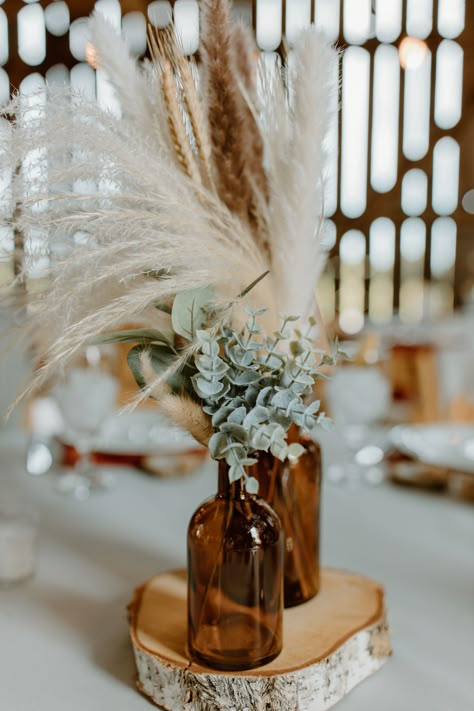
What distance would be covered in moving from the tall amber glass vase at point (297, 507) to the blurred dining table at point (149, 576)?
10cm

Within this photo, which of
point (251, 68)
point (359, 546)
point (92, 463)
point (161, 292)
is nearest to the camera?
point (161, 292)

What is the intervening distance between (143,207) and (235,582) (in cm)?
30

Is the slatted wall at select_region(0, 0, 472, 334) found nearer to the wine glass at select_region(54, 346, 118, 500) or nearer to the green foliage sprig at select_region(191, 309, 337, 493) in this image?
the wine glass at select_region(54, 346, 118, 500)

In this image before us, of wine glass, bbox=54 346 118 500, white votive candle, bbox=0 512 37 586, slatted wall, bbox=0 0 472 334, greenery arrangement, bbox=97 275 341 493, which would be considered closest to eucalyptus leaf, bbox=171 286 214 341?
greenery arrangement, bbox=97 275 341 493

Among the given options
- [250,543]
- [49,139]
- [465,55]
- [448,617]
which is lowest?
[448,617]

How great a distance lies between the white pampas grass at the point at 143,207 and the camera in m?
0.54

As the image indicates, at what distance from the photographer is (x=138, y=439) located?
134 cm

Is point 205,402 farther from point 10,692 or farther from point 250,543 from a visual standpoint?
point 10,692

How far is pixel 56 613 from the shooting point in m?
0.75

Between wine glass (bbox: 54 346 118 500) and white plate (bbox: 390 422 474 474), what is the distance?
0.49 metres

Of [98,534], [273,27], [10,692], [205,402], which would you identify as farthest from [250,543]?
[273,27]

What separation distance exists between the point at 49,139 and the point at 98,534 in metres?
0.60

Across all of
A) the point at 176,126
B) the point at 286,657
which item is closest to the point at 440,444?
Answer: the point at 286,657

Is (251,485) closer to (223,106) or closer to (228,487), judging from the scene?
(228,487)
